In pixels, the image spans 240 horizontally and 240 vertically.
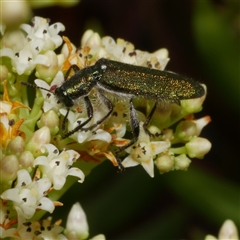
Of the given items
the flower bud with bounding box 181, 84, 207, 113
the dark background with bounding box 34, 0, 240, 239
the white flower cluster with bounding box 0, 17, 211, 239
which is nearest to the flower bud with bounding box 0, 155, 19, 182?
the white flower cluster with bounding box 0, 17, 211, 239

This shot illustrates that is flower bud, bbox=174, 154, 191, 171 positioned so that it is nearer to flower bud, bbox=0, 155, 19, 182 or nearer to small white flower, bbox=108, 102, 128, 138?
small white flower, bbox=108, 102, 128, 138

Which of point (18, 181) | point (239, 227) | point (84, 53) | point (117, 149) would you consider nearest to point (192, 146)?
point (117, 149)

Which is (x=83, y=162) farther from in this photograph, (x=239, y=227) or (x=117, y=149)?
(x=239, y=227)

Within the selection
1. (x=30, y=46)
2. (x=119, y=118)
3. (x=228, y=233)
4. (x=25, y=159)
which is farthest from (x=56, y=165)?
(x=228, y=233)

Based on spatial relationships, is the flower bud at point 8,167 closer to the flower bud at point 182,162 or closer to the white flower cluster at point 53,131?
the white flower cluster at point 53,131

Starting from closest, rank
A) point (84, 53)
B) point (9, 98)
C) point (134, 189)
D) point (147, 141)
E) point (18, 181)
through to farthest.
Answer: point (18, 181)
point (9, 98)
point (147, 141)
point (84, 53)
point (134, 189)
